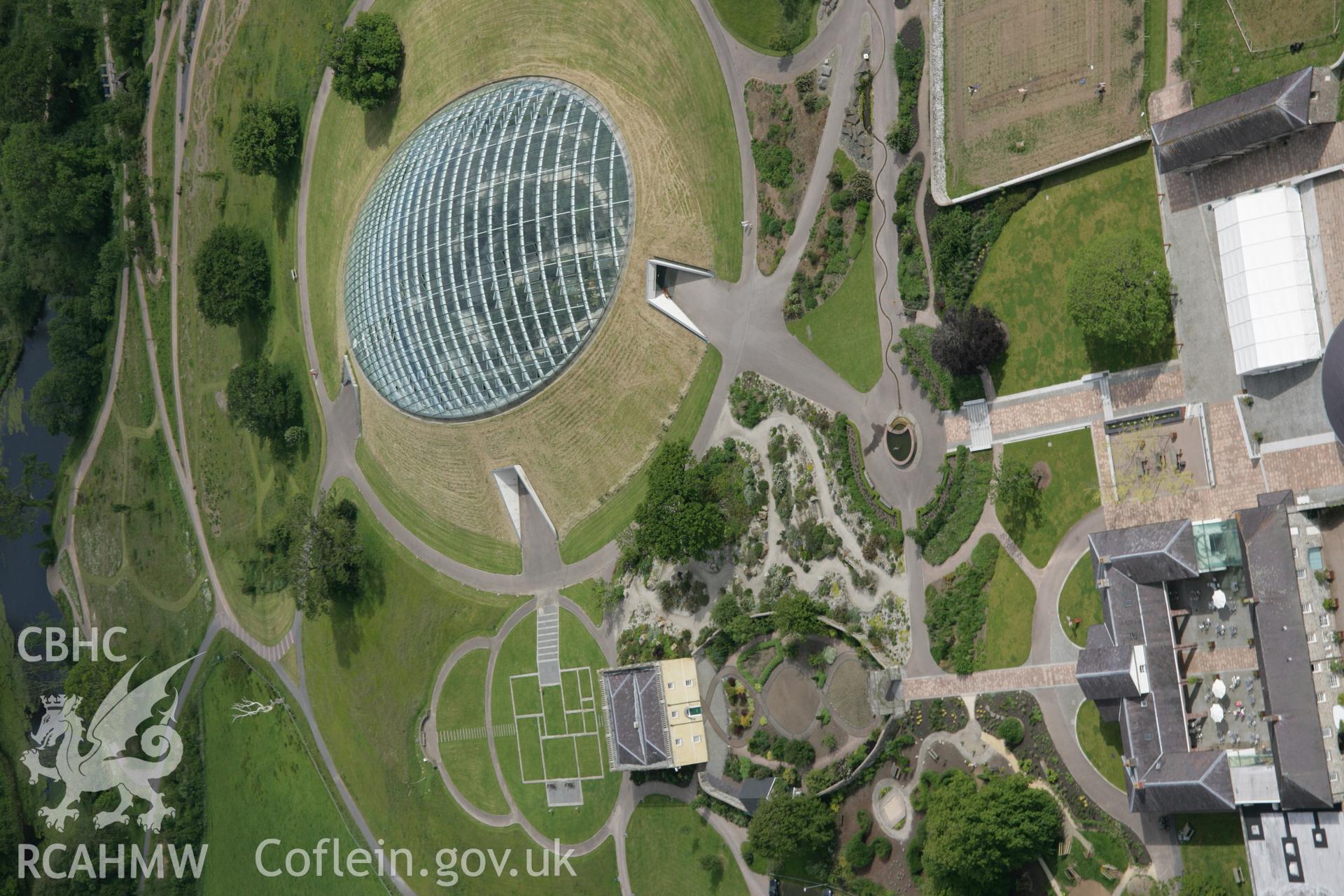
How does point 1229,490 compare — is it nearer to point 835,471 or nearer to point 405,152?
point 835,471

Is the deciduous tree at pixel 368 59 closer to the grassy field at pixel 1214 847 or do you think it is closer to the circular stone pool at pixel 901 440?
the circular stone pool at pixel 901 440

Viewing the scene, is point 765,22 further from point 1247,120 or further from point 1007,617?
point 1007,617

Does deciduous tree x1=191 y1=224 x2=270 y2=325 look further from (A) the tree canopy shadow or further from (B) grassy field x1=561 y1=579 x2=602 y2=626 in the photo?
(B) grassy field x1=561 y1=579 x2=602 y2=626

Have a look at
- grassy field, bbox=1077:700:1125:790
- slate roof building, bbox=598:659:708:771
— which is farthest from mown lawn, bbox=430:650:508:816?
grassy field, bbox=1077:700:1125:790

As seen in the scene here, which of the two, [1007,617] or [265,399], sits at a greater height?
[265,399]

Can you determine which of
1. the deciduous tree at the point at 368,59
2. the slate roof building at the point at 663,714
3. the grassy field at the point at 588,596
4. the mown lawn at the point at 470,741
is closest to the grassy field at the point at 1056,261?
the slate roof building at the point at 663,714

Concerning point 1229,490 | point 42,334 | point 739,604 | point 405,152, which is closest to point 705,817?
point 739,604

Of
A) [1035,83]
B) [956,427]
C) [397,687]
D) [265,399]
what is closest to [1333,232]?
[1035,83]
